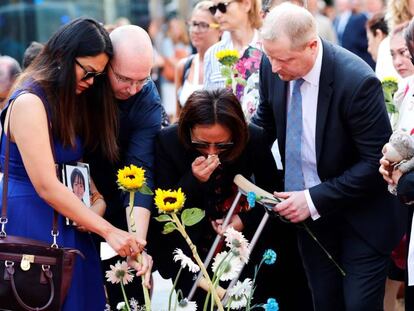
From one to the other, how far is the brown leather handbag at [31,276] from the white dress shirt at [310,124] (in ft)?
4.15

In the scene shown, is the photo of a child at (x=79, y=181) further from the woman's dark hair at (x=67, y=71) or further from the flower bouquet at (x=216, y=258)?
the flower bouquet at (x=216, y=258)

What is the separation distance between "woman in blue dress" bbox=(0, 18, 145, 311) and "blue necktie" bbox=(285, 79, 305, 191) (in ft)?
3.07

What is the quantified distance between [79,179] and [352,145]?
130cm

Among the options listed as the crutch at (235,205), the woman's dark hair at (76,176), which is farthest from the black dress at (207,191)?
the woman's dark hair at (76,176)

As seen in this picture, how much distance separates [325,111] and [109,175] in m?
1.13

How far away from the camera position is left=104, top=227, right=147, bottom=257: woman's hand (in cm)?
436

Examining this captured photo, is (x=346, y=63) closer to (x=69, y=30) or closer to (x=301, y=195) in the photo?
(x=301, y=195)

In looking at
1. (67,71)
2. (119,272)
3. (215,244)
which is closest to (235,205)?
(215,244)

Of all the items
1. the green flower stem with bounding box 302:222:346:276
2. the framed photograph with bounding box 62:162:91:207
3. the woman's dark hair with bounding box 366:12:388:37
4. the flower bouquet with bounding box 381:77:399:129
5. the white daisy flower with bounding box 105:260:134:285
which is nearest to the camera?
the white daisy flower with bounding box 105:260:134:285

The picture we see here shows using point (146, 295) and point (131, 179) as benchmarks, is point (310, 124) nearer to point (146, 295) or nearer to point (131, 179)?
point (131, 179)

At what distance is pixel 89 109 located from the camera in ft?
15.5

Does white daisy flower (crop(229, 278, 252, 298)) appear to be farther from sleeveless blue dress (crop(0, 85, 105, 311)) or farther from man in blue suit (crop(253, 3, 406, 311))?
sleeveless blue dress (crop(0, 85, 105, 311))

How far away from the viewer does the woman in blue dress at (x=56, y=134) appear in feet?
14.0

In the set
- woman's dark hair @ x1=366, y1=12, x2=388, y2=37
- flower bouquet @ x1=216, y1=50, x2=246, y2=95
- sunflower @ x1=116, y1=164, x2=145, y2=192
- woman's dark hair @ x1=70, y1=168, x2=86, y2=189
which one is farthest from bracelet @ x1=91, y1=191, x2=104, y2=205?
woman's dark hair @ x1=366, y1=12, x2=388, y2=37
